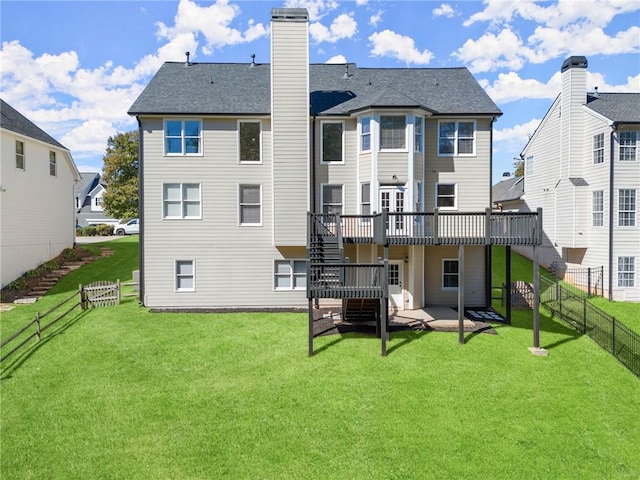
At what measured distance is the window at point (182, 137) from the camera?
16.9 meters

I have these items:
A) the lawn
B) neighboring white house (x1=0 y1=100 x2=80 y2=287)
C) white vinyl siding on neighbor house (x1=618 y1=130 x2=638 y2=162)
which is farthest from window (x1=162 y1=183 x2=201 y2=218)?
white vinyl siding on neighbor house (x1=618 y1=130 x2=638 y2=162)

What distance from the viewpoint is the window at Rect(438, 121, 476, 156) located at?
56.1ft

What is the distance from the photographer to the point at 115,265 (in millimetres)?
24828

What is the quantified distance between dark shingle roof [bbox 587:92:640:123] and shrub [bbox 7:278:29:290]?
31.5 metres

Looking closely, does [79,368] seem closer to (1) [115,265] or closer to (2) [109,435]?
(2) [109,435]

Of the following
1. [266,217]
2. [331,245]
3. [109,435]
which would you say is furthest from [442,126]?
[109,435]

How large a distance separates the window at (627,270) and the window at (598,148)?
210 inches

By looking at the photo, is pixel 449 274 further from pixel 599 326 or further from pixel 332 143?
pixel 332 143

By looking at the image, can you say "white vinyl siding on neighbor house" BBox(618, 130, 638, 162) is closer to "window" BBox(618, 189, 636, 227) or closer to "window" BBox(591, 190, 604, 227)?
"window" BBox(618, 189, 636, 227)

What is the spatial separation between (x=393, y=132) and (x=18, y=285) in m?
20.4

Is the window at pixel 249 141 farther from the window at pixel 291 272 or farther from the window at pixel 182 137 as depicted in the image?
the window at pixel 291 272

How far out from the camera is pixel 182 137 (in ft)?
55.4

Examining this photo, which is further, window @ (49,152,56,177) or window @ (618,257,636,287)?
window @ (49,152,56,177)

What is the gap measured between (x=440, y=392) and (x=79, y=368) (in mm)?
10344
